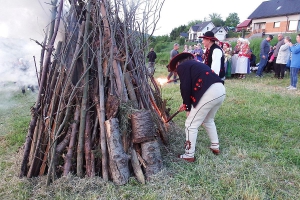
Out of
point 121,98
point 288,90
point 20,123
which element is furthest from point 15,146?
point 288,90

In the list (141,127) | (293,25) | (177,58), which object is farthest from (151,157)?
(293,25)

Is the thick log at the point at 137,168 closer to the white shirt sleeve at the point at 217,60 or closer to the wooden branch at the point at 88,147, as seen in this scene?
the wooden branch at the point at 88,147

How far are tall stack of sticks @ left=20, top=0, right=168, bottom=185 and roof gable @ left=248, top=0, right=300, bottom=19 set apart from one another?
3397 cm

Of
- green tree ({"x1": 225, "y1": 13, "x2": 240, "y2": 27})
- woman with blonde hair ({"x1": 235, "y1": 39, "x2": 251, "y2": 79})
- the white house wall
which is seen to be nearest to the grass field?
woman with blonde hair ({"x1": 235, "y1": 39, "x2": 251, "y2": 79})

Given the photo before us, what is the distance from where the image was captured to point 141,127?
3.18 metres

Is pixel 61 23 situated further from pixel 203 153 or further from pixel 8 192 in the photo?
pixel 203 153

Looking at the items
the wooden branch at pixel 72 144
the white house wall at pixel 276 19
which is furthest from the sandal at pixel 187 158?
the white house wall at pixel 276 19

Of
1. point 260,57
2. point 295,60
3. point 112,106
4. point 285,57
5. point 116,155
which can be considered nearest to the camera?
point 116,155

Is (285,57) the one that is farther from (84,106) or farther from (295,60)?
(84,106)

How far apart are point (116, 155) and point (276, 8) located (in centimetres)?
3894

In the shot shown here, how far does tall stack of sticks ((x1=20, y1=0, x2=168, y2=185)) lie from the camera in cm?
314

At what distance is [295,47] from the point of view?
841cm

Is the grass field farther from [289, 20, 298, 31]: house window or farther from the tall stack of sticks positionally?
[289, 20, 298, 31]: house window

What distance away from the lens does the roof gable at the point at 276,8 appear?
31.9 meters
